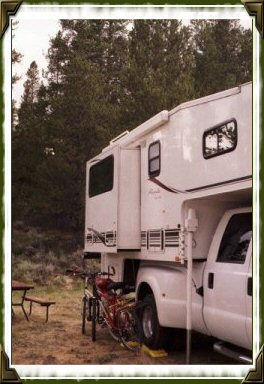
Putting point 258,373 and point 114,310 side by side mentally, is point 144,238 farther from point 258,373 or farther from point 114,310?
point 258,373

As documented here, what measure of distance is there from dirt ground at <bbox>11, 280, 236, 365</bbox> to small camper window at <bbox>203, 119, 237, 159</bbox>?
2205 millimetres

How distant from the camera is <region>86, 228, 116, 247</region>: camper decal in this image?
880 cm

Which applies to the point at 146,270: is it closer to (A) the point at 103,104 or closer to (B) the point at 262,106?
(B) the point at 262,106

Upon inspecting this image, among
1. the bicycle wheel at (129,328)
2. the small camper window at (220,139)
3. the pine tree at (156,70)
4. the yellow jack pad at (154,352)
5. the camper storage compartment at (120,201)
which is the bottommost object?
the yellow jack pad at (154,352)

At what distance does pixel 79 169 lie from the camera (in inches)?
455

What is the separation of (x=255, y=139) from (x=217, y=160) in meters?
0.81

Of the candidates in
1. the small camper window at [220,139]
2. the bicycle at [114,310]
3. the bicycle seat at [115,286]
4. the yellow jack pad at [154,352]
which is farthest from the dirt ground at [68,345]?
the small camper window at [220,139]

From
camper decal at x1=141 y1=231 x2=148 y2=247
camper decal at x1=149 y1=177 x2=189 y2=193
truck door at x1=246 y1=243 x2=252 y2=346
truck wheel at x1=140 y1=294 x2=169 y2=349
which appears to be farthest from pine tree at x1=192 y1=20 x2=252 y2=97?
truck wheel at x1=140 y1=294 x2=169 y2=349

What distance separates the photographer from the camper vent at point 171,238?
7.20 m

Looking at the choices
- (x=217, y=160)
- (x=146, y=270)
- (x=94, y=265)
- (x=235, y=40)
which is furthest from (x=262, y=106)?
(x=94, y=265)

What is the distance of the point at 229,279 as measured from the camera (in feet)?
19.8

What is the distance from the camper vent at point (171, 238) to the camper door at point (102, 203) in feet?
4.24

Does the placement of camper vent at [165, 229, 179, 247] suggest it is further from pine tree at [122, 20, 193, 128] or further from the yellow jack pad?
pine tree at [122, 20, 193, 128]

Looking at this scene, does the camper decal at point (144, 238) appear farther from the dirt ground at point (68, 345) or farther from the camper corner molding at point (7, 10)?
the camper corner molding at point (7, 10)
